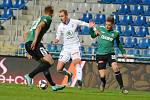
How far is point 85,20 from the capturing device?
30.1m

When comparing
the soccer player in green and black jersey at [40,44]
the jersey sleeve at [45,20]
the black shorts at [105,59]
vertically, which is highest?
the jersey sleeve at [45,20]

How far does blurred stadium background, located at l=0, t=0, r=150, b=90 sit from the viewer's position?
27.0 metres

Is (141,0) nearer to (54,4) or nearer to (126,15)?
(126,15)

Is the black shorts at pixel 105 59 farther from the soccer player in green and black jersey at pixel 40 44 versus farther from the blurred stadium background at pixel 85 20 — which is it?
the blurred stadium background at pixel 85 20

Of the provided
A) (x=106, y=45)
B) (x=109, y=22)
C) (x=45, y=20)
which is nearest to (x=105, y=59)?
(x=106, y=45)

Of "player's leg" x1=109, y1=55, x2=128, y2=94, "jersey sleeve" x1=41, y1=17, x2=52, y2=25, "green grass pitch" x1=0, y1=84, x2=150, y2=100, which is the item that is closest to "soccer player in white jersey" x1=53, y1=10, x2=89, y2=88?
"player's leg" x1=109, y1=55, x2=128, y2=94

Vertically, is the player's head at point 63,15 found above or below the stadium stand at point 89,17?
above

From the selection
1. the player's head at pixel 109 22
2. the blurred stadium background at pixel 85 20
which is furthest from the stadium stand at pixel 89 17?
the player's head at pixel 109 22

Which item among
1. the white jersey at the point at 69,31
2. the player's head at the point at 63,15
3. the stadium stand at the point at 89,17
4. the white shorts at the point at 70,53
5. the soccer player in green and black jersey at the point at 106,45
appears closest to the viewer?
the player's head at the point at 63,15

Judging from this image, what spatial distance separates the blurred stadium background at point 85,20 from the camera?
27000mm

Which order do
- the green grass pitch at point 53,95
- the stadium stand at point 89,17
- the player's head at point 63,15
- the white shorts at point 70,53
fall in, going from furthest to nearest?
the stadium stand at point 89,17 → the white shorts at point 70,53 → the player's head at point 63,15 → the green grass pitch at point 53,95

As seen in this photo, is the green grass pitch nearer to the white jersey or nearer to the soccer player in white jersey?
the soccer player in white jersey

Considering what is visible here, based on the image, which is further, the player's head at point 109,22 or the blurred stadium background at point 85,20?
the blurred stadium background at point 85,20

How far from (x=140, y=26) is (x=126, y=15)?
1.18 metres
